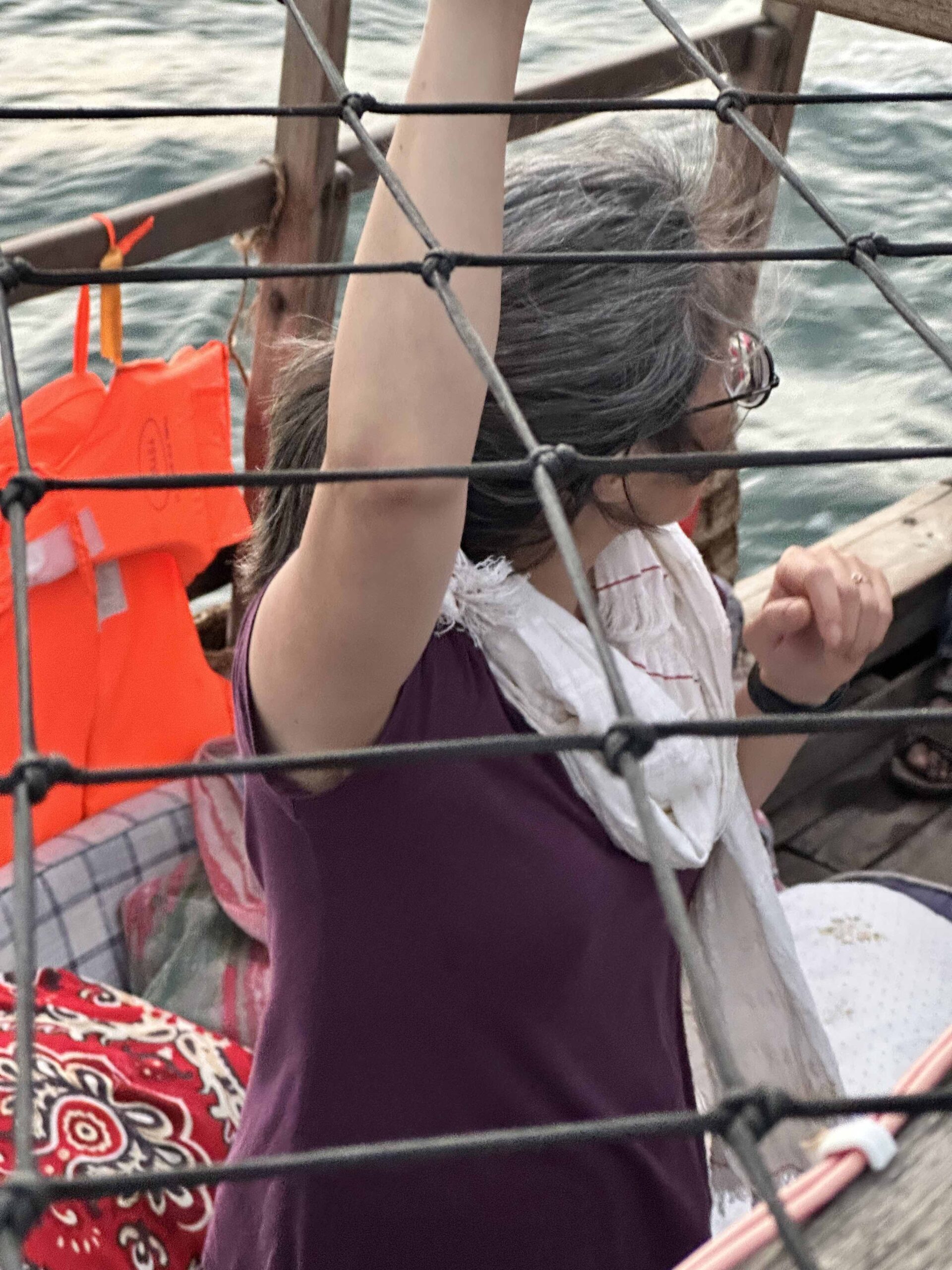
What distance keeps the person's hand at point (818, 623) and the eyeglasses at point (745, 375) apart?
0.72 ft

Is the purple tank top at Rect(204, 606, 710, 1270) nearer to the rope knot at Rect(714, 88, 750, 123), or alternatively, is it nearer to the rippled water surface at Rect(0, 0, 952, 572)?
the rope knot at Rect(714, 88, 750, 123)

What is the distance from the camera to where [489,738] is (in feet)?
2.03

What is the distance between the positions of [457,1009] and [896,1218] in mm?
→ 615

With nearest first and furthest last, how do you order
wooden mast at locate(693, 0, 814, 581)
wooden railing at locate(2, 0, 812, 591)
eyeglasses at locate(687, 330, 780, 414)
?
eyeglasses at locate(687, 330, 780, 414) < wooden railing at locate(2, 0, 812, 591) < wooden mast at locate(693, 0, 814, 581)

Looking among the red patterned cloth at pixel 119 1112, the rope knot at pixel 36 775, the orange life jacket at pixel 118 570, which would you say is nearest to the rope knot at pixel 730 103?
the rope knot at pixel 36 775

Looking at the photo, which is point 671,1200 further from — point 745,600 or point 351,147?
point 351,147

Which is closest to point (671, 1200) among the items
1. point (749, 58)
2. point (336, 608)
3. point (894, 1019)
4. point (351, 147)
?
point (336, 608)

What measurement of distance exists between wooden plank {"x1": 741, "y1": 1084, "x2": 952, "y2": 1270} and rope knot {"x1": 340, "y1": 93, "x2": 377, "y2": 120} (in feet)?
2.91

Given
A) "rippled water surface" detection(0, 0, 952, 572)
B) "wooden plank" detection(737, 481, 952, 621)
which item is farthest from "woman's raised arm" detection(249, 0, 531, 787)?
"rippled water surface" detection(0, 0, 952, 572)

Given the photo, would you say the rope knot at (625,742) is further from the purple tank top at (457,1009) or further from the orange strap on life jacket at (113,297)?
the orange strap on life jacket at (113,297)

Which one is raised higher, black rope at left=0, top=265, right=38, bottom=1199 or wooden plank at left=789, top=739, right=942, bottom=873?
black rope at left=0, top=265, right=38, bottom=1199

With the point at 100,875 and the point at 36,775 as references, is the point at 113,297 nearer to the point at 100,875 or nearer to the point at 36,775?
the point at 100,875

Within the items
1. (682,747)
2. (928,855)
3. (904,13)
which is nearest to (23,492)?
(682,747)

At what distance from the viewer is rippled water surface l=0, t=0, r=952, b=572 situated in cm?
505
